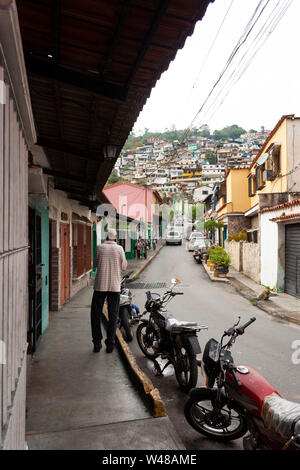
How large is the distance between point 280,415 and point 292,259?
9865 mm

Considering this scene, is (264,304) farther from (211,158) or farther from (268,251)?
(211,158)

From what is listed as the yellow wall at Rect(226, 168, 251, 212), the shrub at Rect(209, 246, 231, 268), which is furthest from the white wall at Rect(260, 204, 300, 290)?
the yellow wall at Rect(226, 168, 251, 212)

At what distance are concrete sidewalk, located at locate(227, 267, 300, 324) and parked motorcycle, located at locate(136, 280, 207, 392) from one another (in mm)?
4278

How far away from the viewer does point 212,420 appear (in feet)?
10.8

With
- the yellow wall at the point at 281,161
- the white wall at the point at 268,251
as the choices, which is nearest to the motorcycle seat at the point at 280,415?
the white wall at the point at 268,251

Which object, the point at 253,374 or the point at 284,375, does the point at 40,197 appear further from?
the point at 284,375

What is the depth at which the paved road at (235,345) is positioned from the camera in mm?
3834

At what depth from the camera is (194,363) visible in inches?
161

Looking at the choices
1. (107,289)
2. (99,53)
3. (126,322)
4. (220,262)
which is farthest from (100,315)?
(220,262)

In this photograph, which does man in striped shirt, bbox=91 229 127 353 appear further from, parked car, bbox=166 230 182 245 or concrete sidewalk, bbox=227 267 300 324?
parked car, bbox=166 230 182 245

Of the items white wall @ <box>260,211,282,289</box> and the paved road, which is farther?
white wall @ <box>260,211,282,289</box>

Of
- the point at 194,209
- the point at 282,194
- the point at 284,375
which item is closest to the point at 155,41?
the point at 284,375

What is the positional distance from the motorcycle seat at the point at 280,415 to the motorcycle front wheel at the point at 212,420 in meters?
0.64

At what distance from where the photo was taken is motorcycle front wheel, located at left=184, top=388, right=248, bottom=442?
10.5 ft
